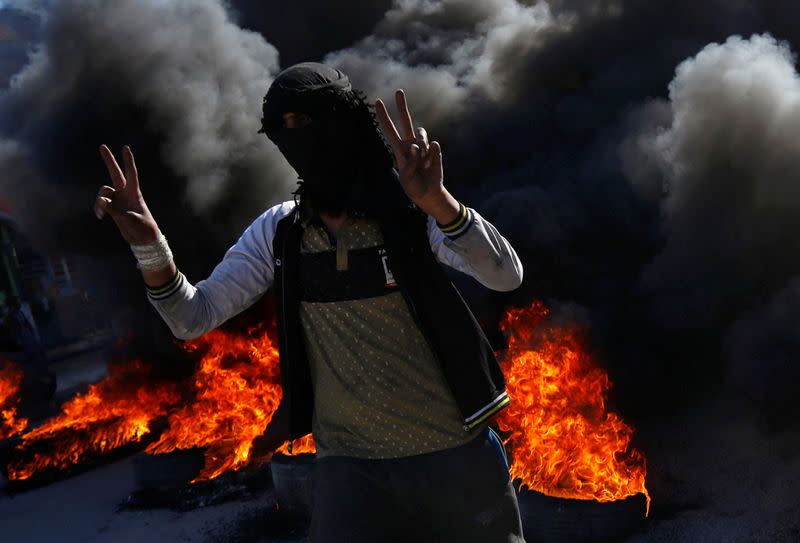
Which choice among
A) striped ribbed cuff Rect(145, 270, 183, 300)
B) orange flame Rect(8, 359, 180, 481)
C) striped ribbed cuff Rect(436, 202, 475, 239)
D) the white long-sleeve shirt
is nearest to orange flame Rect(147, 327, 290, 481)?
orange flame Rect(8, 359, 180, 481)

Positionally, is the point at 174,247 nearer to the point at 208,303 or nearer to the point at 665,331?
the point at 665,331

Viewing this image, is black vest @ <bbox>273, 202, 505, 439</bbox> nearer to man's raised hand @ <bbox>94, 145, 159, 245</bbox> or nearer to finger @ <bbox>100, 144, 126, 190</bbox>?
man's raised hand @ <bbox>94, 145, 159, 245</bbox>

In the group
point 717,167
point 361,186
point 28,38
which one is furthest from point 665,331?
point 28,38

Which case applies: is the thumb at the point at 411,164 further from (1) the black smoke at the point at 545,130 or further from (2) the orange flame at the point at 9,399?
(2) the orange flame at the point at 9,399

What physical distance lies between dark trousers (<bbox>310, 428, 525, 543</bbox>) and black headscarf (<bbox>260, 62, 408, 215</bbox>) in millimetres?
877

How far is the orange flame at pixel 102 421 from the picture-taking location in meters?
7.68

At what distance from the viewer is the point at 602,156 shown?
791 centimetres

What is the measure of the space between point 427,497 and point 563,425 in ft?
11.5

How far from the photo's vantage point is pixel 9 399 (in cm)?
974

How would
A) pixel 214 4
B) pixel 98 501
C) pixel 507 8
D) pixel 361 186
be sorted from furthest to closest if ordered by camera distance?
pixel 507 8
pixel 214 4
pixel 98 501
pixel 361 186

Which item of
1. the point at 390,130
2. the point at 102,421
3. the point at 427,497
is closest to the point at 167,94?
the point at 102,421

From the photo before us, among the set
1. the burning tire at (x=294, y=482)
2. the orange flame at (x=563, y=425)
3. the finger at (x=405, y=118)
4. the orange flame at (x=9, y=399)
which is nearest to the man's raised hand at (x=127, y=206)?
the finger at (x=405, y=118)

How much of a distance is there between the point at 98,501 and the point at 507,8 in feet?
33.8

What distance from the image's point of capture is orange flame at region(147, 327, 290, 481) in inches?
281
